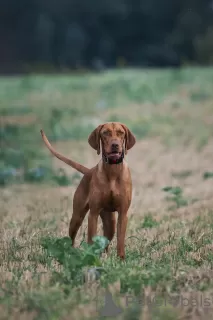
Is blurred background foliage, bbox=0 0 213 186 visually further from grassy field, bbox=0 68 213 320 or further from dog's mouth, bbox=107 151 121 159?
dog's mouth, bbox=107 151 121 159

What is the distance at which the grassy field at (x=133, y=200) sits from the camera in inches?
166

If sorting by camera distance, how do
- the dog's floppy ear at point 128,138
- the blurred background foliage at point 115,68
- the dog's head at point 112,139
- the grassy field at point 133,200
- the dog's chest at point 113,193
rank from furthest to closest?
the blurred background foliage at point 115,68 < the dog's floppy ear at point 128,138 < the dog's chest at point 113,193 < the dog's head at point 112,139 < the grassy field at point 133,200

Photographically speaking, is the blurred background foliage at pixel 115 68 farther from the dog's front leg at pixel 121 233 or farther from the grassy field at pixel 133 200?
the dog's front leg at pixel 121 233

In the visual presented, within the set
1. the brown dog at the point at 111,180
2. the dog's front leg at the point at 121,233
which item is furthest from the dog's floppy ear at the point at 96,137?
the dog's front leg at the point at 121,233

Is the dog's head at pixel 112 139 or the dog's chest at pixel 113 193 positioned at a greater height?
the dog's head at pixel 112 139

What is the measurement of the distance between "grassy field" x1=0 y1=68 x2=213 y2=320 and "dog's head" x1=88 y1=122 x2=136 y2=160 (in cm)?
75

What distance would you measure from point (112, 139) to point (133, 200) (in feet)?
12.9

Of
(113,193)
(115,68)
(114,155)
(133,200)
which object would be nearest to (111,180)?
(113,193)

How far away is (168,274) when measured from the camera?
177 inches

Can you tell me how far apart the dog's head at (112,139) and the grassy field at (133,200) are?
0.75 m

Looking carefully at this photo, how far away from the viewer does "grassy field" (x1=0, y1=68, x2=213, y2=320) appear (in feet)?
13.9

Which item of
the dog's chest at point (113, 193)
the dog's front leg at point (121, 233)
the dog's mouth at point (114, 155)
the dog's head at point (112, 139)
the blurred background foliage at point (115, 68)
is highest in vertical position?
the blurred background foliage at point (115, 68)

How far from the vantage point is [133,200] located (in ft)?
29.4

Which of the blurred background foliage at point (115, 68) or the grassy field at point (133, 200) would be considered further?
the blurred background foliage at point (115, 68)
